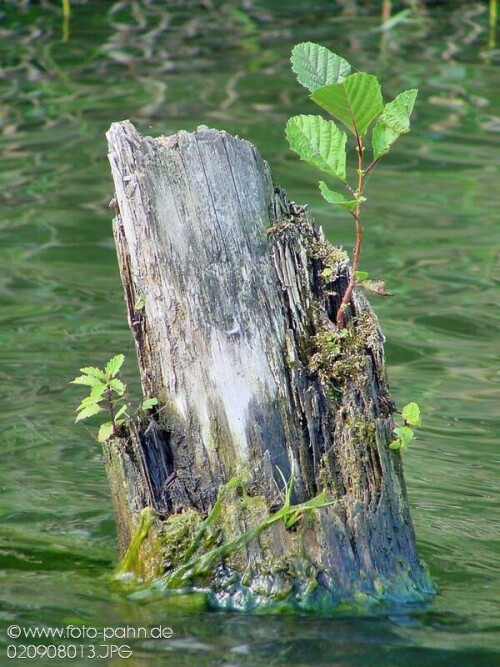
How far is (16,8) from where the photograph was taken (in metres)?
15.1

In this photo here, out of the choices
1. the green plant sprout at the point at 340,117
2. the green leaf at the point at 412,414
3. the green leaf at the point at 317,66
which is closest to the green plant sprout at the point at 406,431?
the green leaf at the point at 412,414

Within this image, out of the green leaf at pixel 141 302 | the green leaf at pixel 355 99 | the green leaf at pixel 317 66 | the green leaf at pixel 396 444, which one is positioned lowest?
the green leaf at pixel 396 444

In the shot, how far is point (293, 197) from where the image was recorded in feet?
29.0

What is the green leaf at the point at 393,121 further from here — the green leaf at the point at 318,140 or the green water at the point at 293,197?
the green water at the point at 293,197

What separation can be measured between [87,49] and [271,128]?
151 inches

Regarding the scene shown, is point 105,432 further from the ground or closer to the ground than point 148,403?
closer to the ground

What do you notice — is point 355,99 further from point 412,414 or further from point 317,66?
point 412,414

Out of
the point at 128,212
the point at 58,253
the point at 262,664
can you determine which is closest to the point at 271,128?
the point at 58,253

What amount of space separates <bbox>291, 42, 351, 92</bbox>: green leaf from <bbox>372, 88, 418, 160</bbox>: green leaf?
18cm

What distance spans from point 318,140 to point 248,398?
0.85 meters

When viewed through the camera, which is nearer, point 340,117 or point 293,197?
point 340,117

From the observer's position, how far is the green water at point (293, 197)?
355cm

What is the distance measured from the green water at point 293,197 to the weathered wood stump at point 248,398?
183 mm

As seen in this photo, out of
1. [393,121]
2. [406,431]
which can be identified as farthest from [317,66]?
[406,431]
